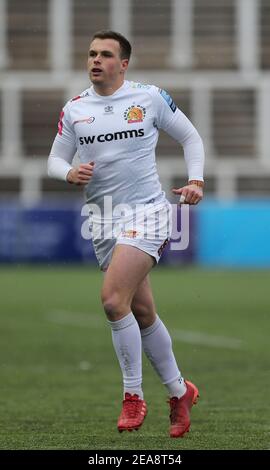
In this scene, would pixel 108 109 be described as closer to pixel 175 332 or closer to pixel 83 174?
pixel 83 174

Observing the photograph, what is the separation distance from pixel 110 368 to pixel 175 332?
3.65m

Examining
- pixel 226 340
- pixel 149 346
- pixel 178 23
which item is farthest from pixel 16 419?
pixel 178 23

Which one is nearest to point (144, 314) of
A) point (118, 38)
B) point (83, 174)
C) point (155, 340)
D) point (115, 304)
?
point (155, 340)

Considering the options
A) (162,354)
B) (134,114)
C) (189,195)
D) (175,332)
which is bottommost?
(175,332)

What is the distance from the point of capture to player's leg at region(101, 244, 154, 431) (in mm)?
7781

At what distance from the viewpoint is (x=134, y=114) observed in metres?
8.04

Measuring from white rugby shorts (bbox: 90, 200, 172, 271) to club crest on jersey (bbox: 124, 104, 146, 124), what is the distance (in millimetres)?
468

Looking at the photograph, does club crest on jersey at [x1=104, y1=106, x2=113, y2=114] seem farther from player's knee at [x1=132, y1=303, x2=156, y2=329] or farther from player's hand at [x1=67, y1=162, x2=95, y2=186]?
player's knee at [x1=132, y1=303, x2=156, y2=329]

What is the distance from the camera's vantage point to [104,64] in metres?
7.99

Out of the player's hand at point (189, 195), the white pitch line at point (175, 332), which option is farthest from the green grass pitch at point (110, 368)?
the player's hand at point (189, 195)

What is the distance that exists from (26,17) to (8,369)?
27309mm

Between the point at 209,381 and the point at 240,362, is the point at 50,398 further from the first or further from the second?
the point at 240,362

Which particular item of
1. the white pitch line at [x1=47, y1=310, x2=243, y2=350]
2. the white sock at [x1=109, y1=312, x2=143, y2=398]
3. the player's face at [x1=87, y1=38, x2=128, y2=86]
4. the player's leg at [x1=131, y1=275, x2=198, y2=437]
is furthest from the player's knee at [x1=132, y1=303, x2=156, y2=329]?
the white pitch line at [x1=47, y1=310, x2=243, y2=350]

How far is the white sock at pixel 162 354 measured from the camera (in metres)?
8.15
